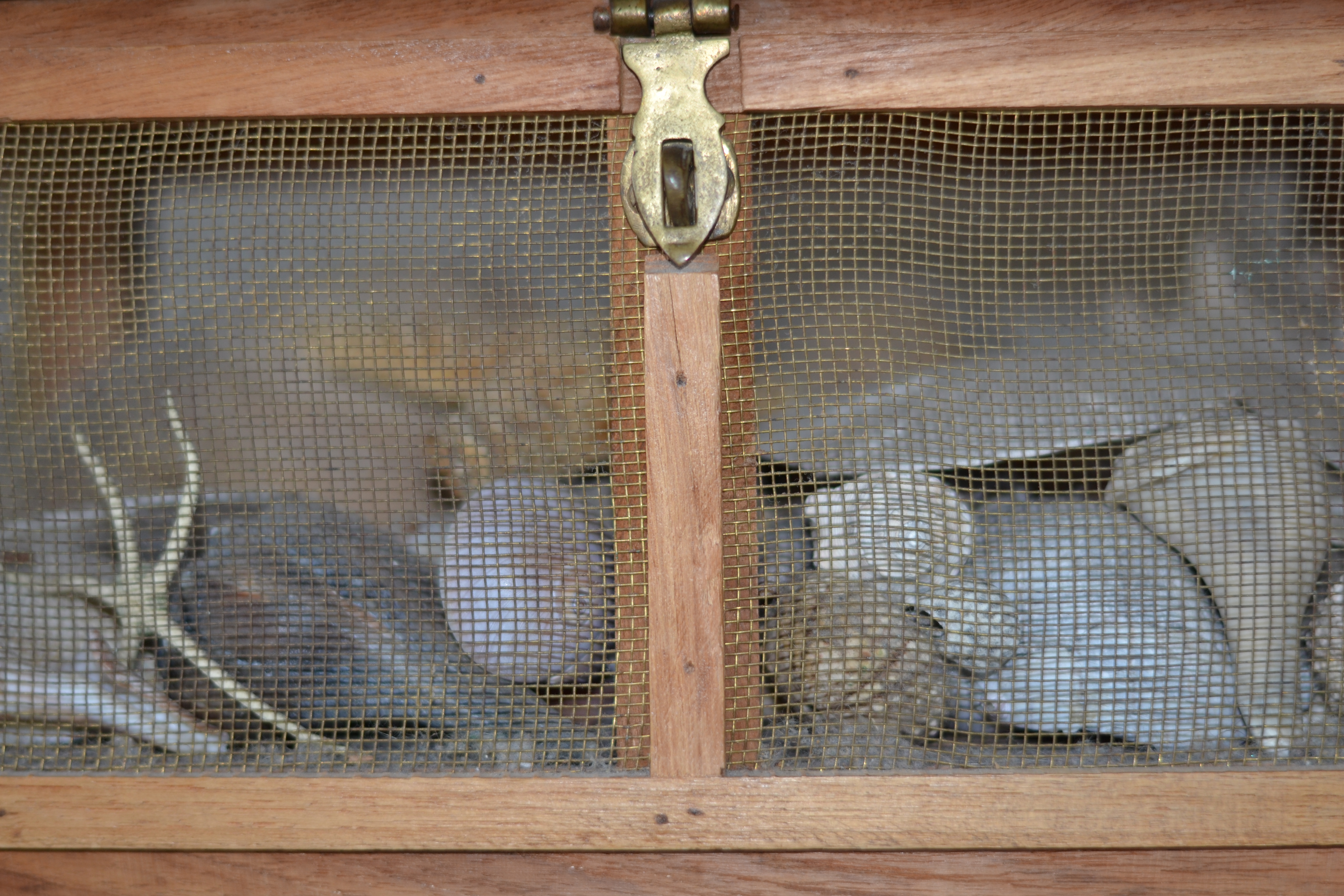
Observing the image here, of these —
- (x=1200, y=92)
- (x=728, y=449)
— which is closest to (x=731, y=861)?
(x=728, y=449)

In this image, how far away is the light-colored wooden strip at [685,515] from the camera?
1.90 feet

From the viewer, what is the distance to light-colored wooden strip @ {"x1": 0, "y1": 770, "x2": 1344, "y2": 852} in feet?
1.88

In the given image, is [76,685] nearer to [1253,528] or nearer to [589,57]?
[589,57]

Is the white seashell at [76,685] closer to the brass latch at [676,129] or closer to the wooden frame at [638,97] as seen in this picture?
the wooden frame at [638,97]

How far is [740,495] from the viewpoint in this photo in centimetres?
61

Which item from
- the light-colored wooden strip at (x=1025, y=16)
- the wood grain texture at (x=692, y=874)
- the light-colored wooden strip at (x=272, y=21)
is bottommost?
the wood grain texture at (x=692, y=874)

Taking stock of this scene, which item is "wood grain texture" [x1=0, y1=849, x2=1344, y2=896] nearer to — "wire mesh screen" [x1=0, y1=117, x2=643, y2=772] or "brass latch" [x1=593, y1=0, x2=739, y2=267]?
"wire mesh screen" [x1=0, y1=117, x2=643, y2=772]

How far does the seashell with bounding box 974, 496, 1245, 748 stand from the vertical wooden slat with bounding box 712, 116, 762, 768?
155 millimetres

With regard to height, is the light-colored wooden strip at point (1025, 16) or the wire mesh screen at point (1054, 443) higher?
the light-colored wooden strip at point (1025, 16)

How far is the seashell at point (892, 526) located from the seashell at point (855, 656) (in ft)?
0.05

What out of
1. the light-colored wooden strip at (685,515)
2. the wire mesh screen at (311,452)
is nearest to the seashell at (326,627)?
the wire mesh screen at (311,452)

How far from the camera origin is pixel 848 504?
64 centimetres

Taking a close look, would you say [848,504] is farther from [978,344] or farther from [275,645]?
[275,645]

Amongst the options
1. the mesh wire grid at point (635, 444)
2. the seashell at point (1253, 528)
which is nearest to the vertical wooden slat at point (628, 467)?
the mesh wire grid at point (635, 444)
